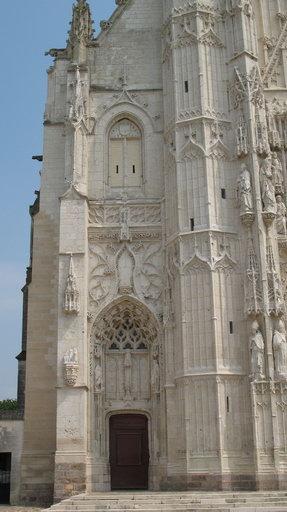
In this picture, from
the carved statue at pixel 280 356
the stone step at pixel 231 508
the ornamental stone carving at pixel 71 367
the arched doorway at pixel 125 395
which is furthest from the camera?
the arched doorway at pixel 125 395

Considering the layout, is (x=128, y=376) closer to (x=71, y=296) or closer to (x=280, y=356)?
(x=71, y=296)

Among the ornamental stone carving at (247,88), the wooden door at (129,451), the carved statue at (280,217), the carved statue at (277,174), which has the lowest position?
the wooden door at (129,451)

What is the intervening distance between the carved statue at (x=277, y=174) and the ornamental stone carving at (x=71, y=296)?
7252mm

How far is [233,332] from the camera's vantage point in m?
19.7

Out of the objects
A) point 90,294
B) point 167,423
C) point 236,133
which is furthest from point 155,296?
point 236,133

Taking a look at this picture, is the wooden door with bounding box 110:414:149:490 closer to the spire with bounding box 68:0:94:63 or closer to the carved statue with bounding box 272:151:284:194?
the carved statue with bounding box 272:151:284:194

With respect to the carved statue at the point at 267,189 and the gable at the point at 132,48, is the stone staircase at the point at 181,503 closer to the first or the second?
the carved statue at the point at 267,189

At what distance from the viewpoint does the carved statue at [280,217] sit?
21438mm

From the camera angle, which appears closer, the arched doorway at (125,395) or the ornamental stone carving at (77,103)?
the arched doorway at (125,395)

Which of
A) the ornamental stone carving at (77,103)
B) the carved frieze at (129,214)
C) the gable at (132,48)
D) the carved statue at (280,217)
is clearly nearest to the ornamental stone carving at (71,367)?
the carved frieze at (129,214)

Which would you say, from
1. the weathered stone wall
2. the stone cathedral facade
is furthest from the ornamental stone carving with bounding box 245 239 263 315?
the weathered stone wall

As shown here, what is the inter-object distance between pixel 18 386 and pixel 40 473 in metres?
7.63

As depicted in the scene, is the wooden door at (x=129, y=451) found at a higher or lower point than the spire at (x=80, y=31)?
lower

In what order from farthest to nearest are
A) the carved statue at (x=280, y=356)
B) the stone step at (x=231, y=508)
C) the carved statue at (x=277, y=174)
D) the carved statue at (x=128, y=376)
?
1. the carved statue at (x=277, y=174)
2. the carved statue at (x=128, y=376)
3. the carved statue at (x=280, y=356)
4. the stone step at (x=231, y=508)
